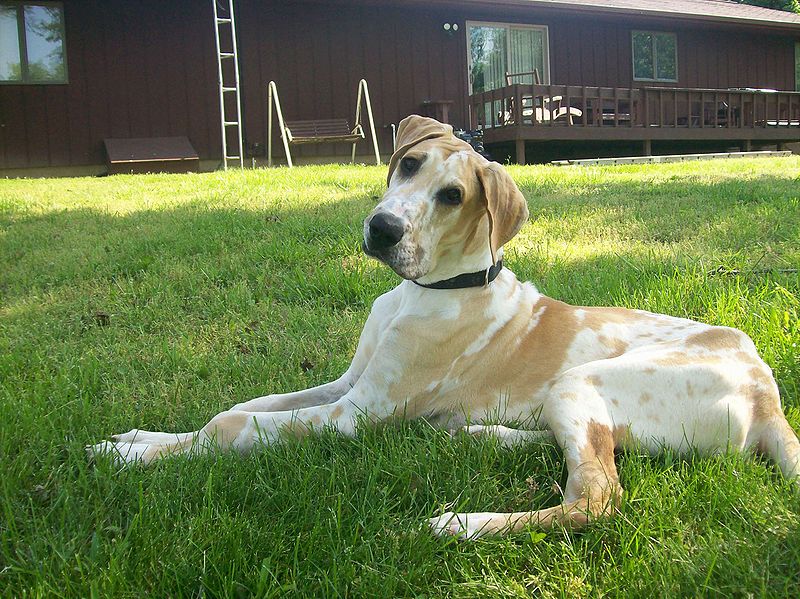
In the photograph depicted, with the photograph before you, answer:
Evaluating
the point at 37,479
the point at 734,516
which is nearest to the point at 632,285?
the point at 734,516

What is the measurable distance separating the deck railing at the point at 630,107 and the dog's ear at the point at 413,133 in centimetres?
1229

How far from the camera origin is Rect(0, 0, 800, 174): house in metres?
14.3

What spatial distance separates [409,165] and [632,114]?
15.9m

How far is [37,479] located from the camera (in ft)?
7.88

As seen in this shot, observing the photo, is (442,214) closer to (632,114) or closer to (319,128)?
(319,128)

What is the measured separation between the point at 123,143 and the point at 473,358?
13011 mm

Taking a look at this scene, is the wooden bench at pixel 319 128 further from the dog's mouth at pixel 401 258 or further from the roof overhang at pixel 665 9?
the dog's mouth at pixel 401 258

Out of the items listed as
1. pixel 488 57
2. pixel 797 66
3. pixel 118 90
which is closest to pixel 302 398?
pixel 118 90

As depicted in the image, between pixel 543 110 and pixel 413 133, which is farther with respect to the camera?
pixel 543 110

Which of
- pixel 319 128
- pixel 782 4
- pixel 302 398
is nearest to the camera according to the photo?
pixel 302 398

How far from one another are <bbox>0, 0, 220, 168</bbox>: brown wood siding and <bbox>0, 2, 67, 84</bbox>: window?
24cm

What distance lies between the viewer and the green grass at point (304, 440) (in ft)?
6.32

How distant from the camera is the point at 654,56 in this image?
Answer: 21.2 meters

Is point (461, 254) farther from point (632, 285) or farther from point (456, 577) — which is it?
point (632, 285)
